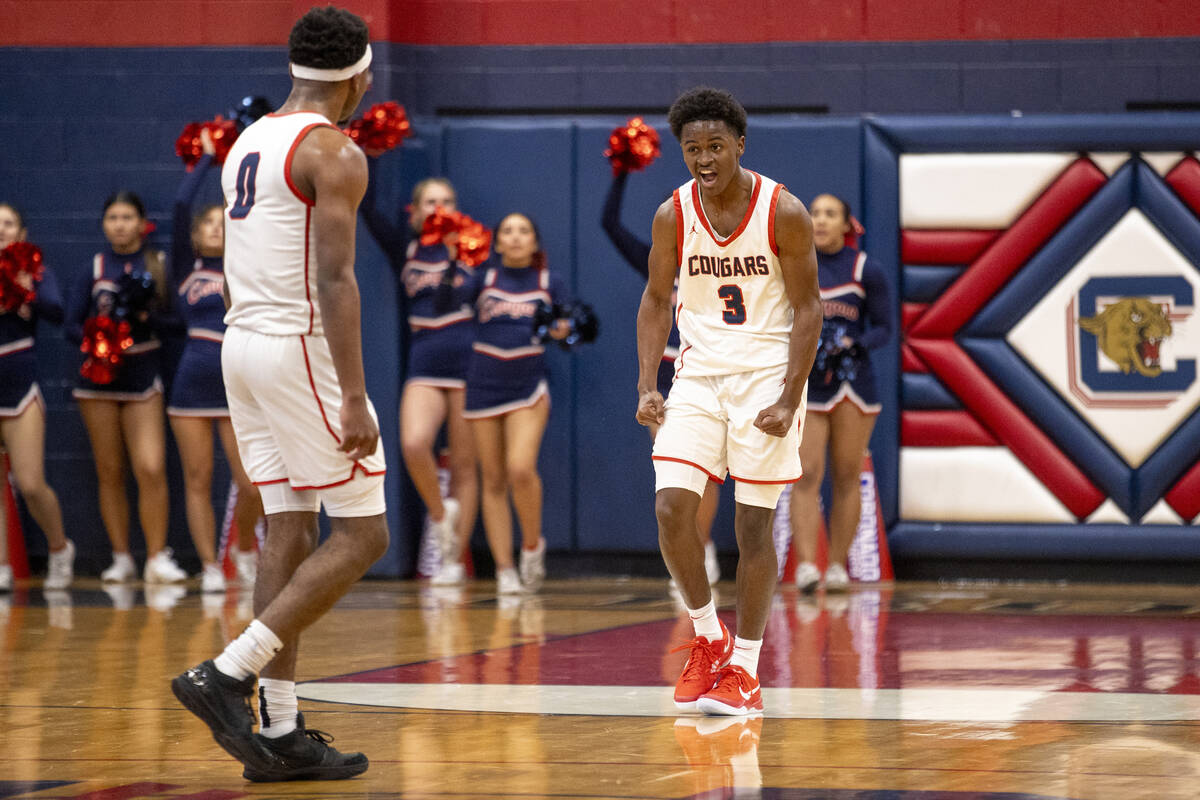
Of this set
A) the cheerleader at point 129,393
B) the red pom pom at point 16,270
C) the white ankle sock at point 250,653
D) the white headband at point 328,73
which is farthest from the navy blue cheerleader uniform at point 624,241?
the white ankle sock at point 250,653

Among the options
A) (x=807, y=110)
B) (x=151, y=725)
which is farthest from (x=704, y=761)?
(x=807, y=110)

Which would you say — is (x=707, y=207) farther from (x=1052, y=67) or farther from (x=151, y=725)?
(x=1052, y=67)

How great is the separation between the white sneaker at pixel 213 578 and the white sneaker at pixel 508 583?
143 centimetres

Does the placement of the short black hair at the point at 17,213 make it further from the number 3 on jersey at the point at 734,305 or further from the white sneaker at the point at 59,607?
the number 3 on jersey at the point at 734,305

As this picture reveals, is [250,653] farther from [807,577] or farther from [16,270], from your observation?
[16,270]

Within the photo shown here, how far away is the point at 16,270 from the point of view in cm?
898

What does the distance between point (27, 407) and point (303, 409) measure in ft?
18.7

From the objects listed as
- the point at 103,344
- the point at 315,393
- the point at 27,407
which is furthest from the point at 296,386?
the point at 27,407

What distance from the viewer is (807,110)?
984 cm

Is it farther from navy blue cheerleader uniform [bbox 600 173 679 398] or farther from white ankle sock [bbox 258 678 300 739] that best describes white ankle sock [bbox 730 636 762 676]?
navy blue cheerleader uniform [bbox 600 173 679 398]

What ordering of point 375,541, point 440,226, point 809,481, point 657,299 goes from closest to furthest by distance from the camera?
1. point 375,541
2. point 657,299
3. point 809,481
4. point 440,226

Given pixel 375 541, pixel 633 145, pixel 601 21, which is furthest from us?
pixel 601 21

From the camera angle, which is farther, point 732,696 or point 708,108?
point 708,108

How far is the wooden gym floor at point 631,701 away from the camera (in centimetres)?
397
